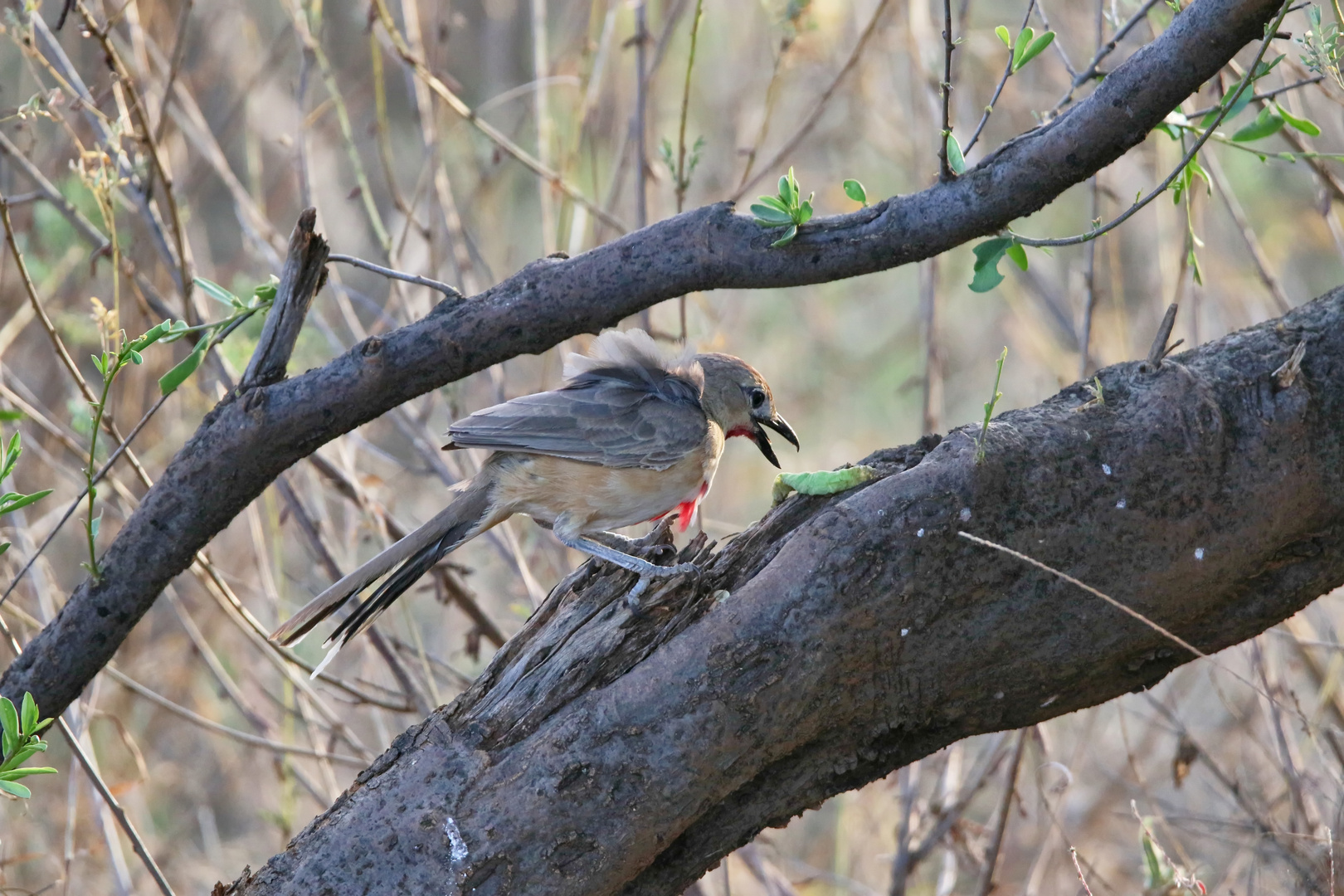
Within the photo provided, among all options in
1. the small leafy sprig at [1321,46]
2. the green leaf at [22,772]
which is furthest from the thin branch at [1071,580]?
the green leaf at [22,772]

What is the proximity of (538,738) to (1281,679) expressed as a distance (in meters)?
3.38

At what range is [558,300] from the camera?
267 cm

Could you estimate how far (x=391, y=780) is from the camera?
2553mm

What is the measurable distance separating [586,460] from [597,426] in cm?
12

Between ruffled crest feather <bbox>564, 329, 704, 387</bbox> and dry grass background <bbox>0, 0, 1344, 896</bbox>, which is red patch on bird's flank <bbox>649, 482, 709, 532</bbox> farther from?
dry grass background <bbox>0, 0, 1344, 896</bbox>

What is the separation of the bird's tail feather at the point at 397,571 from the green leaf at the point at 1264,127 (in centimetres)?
234

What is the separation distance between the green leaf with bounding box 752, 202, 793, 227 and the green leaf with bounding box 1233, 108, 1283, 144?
3.94 feet

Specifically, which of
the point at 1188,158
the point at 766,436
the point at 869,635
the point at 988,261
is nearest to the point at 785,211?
the point at 988,261

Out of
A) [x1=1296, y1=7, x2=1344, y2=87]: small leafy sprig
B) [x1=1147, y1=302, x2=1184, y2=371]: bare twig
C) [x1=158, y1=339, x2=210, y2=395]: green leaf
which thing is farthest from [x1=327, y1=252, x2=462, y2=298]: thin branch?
[x1=1296, y1=7, x2=1344, y2=87]: small leafy sprig

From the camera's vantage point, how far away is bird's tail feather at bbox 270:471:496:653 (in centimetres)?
318

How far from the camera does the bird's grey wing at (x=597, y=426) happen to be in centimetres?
357

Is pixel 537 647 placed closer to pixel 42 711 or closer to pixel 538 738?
pixel 538 738

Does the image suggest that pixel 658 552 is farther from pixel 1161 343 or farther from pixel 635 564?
pixel 1161 343

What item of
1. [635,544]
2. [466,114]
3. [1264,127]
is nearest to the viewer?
[1264,127]
